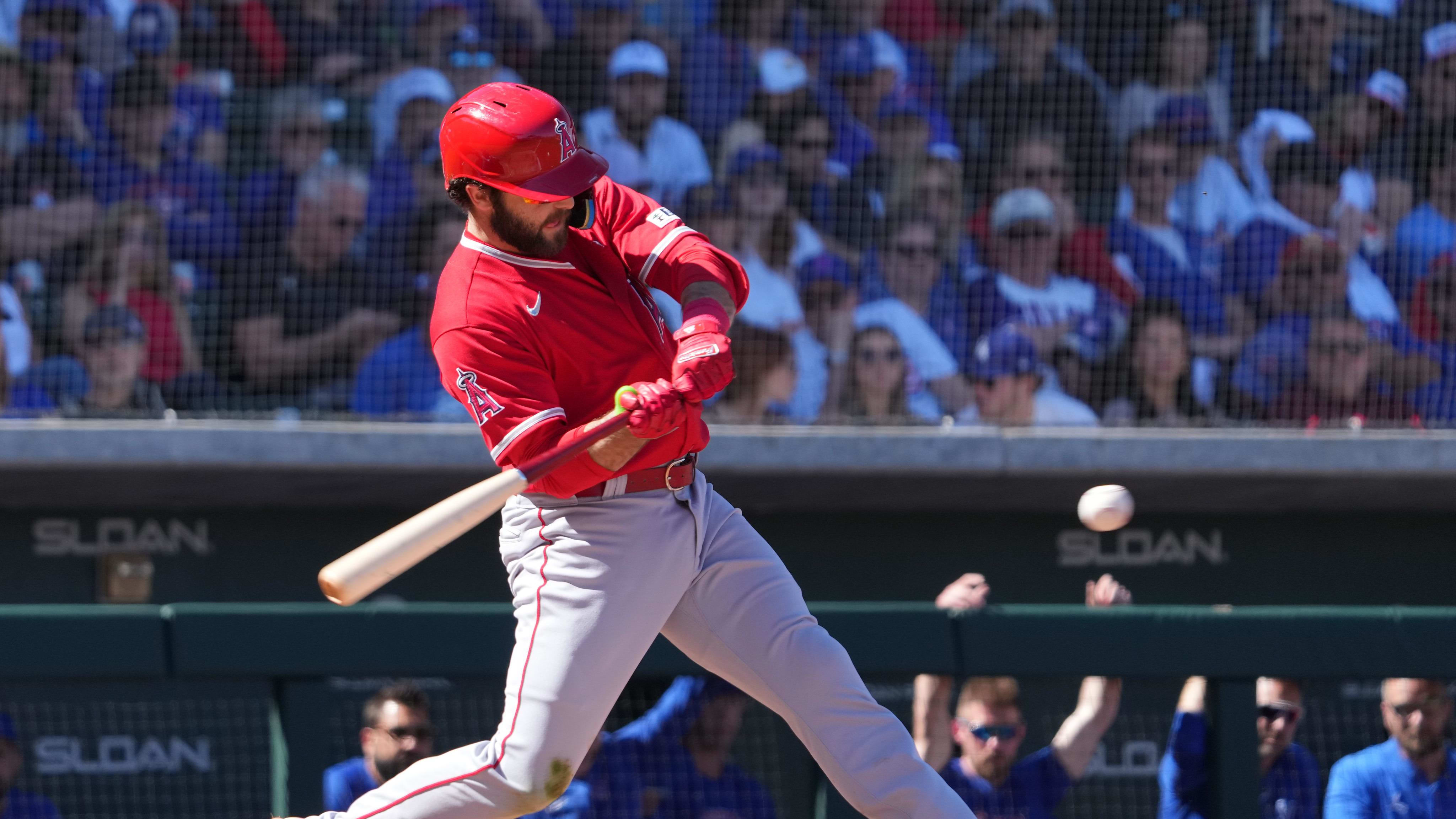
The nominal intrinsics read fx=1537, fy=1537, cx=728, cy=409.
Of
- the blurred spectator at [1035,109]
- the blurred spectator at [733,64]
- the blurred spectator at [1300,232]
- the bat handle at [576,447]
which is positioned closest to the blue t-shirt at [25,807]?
the bat handle at [576,447]

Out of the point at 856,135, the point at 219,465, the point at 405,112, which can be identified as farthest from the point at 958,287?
the point at 219,465

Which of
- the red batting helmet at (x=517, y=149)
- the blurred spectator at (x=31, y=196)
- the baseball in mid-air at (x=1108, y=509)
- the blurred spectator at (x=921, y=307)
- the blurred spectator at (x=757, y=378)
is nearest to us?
the red batting helmet at (x=517, y=149)

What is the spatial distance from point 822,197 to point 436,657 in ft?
9.58

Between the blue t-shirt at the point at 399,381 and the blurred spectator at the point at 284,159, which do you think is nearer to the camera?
the blue t-shirt at the point at 399,381

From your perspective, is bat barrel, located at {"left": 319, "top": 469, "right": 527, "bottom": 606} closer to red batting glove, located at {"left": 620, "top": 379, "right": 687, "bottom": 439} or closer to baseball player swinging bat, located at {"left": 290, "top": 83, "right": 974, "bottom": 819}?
baseball player swinging bat, located at {"left": 290, "top": 83, "right": 974, "bottom": 819}

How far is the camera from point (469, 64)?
5.57 m

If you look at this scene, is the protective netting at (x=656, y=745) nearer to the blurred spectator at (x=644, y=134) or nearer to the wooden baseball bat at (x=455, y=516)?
the wooden baseball bat at (x=455, y=516)

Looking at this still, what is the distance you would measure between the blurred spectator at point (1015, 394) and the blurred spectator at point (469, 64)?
76.7 inches

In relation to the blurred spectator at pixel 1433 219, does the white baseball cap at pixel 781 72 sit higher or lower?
higher

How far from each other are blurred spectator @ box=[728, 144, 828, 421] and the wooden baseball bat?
2.89 meters

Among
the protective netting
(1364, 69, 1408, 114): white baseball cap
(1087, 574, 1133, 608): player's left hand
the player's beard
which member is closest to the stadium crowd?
(1364, 69, 1408, 114): white baseball cap

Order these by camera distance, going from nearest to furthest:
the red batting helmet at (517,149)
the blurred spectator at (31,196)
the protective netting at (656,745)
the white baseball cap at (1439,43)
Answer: the red batting helmet at (517,149)
the protective netting at (656,745)
the blurred spectator at (31,196)
the white baseball cap at (1439,43)

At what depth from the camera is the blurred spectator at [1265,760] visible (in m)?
3.00

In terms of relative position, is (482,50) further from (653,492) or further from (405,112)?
(653,492)
